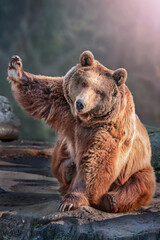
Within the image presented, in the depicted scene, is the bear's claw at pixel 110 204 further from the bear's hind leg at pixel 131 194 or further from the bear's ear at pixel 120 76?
the bear's ear at pixel 120 76

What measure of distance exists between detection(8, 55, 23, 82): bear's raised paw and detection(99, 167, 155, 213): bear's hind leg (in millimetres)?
1304

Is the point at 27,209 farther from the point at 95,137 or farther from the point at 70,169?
the point at 95,137

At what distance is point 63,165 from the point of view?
9.80 ft

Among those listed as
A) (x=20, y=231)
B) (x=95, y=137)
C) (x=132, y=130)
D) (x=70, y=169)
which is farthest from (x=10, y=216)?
(x=132, y=130)

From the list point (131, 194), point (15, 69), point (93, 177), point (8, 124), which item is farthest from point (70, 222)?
point (8, 124)

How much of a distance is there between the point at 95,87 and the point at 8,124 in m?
7.41

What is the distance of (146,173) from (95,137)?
68 cm

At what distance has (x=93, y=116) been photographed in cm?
259

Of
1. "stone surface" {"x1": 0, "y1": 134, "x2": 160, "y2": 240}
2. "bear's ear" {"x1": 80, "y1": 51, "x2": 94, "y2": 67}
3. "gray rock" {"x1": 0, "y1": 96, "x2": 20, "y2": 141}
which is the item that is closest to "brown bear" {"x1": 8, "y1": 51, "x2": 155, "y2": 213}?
"bear's ear" {"x1": 80, "y1": 51, "x2": 94, "y2": 67}

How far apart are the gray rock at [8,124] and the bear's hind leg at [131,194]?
23.0 ft

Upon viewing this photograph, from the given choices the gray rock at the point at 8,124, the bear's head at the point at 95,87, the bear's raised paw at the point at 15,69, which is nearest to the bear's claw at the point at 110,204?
the bear's head at the point at 95,87

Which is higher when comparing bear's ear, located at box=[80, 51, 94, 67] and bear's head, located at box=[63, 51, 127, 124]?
bear's ear, located at box=[80, 51, 94, 67]

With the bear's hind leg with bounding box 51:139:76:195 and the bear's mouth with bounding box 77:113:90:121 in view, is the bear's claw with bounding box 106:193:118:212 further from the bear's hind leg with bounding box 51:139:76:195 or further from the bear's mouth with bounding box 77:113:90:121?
the bear's mouth with bounding box 77:113:90:121

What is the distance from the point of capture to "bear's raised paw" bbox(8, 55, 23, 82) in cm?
283
